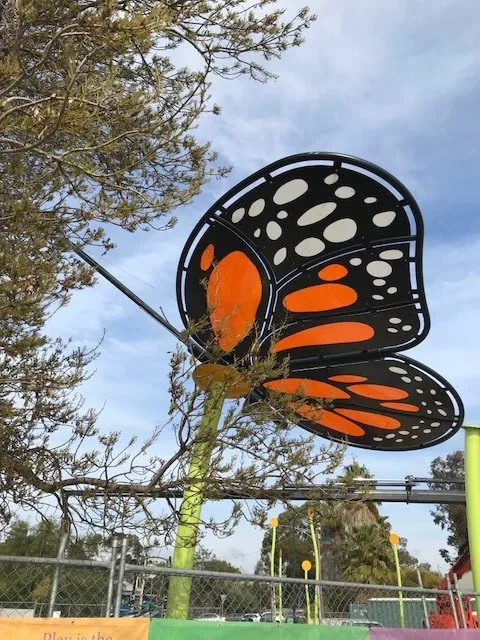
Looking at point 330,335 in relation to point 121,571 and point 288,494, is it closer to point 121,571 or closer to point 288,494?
point 288,494

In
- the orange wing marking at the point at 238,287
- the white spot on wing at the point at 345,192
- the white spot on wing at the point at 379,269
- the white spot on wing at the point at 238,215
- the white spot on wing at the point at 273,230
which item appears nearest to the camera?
the white spot on wing at the point at 345,192

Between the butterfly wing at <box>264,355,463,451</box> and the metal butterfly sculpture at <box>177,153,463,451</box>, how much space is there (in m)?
0.04

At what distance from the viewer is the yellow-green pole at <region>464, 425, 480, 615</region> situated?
10031mm

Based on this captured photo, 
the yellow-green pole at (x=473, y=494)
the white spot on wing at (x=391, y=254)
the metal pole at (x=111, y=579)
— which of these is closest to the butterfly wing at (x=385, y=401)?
the yellow-green pole at (x=473, y=494)

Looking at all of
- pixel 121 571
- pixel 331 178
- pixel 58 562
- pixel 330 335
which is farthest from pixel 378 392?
pixel 58 562

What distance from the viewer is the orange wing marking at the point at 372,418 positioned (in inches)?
551

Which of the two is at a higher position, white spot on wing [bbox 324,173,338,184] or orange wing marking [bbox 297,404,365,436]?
white spot on wing [bbox 324,173,338,184]

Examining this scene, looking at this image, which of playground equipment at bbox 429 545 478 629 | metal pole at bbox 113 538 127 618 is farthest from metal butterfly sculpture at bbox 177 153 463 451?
playground equipment at bbox 429 545 478 629

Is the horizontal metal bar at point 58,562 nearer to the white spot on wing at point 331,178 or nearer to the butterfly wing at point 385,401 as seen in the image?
the white spot on wing at point 331,178

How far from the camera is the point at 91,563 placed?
3479 mm

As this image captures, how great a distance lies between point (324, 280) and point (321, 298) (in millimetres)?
469

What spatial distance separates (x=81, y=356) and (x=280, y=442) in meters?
2.12

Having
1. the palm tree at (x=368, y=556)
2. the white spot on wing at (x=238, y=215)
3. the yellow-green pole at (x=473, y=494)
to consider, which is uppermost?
the white spot on wing at (x=238, y=215)

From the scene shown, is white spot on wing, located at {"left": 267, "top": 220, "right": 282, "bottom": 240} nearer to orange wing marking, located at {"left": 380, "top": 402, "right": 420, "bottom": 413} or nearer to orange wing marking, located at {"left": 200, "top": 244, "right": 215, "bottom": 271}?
orange wing marking, located at {"left": 200, "top": 244, "right": 215, "bottom": 271}
